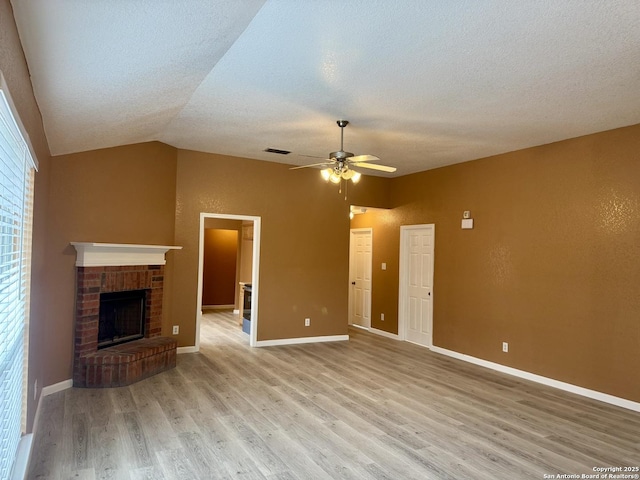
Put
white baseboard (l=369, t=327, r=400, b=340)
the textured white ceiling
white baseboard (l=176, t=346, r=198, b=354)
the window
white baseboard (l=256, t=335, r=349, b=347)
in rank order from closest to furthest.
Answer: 1. the window
2. the textured white ceiling
3. white baseboard (l=176, t=346, r=198, b=354)
4. white baseboard (l=256, t=335, r=349, b=347)
5. white baseboard (l=369, t=327, r=400, b=340)

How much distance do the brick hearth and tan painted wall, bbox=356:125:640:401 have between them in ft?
13.9

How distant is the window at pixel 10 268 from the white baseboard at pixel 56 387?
1579mm

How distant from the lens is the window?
5.90ft

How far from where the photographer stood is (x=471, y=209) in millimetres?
6078

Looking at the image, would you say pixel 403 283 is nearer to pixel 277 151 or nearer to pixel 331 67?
pixel 277 151

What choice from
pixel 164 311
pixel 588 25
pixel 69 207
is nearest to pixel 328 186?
pixel 164 311

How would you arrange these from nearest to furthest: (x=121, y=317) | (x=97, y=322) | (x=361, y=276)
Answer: (x=97, y=322), (x=121, y=317), (x=361, y=276)

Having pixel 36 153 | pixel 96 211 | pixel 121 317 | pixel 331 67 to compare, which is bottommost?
pixel 121 317

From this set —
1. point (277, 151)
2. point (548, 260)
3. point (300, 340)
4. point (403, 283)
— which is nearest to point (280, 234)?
point (277, 151)

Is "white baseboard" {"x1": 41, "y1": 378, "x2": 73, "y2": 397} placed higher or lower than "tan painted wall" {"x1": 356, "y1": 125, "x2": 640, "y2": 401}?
lower

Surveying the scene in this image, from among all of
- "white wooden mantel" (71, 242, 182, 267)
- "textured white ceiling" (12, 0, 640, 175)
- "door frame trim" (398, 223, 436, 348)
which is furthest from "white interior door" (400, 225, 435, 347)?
"white wooden mantel" (71, 242, 182, 267)

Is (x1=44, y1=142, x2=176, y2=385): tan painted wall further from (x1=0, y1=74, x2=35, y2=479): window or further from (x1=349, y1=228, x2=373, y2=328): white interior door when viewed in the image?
(x1=349, y1=228, x2=373, y2=328): white interior door

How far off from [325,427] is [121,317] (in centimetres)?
304

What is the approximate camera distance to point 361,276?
8.54 meters
